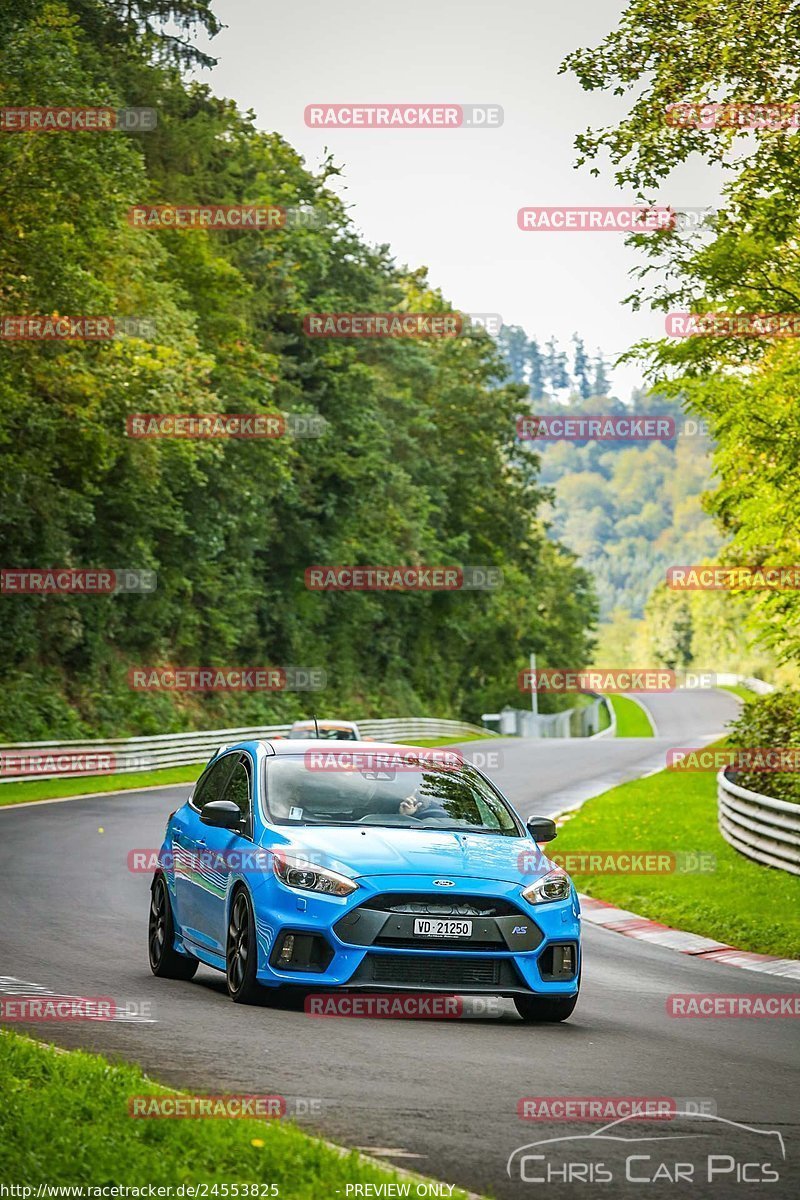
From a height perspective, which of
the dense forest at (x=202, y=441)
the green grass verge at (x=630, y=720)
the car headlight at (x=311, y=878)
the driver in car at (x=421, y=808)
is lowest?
the green grass verge at (x=630, y=720)

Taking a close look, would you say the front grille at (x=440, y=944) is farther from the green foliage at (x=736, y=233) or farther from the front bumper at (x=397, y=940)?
the green foliage at (x=736, y=233)

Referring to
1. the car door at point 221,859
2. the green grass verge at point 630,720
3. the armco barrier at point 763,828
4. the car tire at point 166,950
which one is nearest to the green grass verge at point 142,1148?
the car door at point 221,859

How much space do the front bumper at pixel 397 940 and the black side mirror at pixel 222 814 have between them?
28.9 inches

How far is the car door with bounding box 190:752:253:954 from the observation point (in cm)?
1037

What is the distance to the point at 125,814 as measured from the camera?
92.9 ft

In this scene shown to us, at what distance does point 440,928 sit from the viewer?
959 centimetres

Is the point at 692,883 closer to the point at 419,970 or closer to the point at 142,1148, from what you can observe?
the point at 419,970

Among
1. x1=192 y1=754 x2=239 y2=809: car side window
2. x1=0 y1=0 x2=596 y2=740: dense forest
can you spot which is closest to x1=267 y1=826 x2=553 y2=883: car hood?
x1=192 y1=754 x2=239 y2=809: car side window

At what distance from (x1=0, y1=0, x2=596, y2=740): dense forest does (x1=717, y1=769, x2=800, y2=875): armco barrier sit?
632 inches

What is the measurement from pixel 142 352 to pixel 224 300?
1113 cm

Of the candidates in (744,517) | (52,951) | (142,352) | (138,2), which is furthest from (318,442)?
(52,951)

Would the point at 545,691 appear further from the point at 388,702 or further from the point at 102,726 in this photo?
the point at 102,726

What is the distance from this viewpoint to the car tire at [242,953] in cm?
982

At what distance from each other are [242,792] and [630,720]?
295 feet
